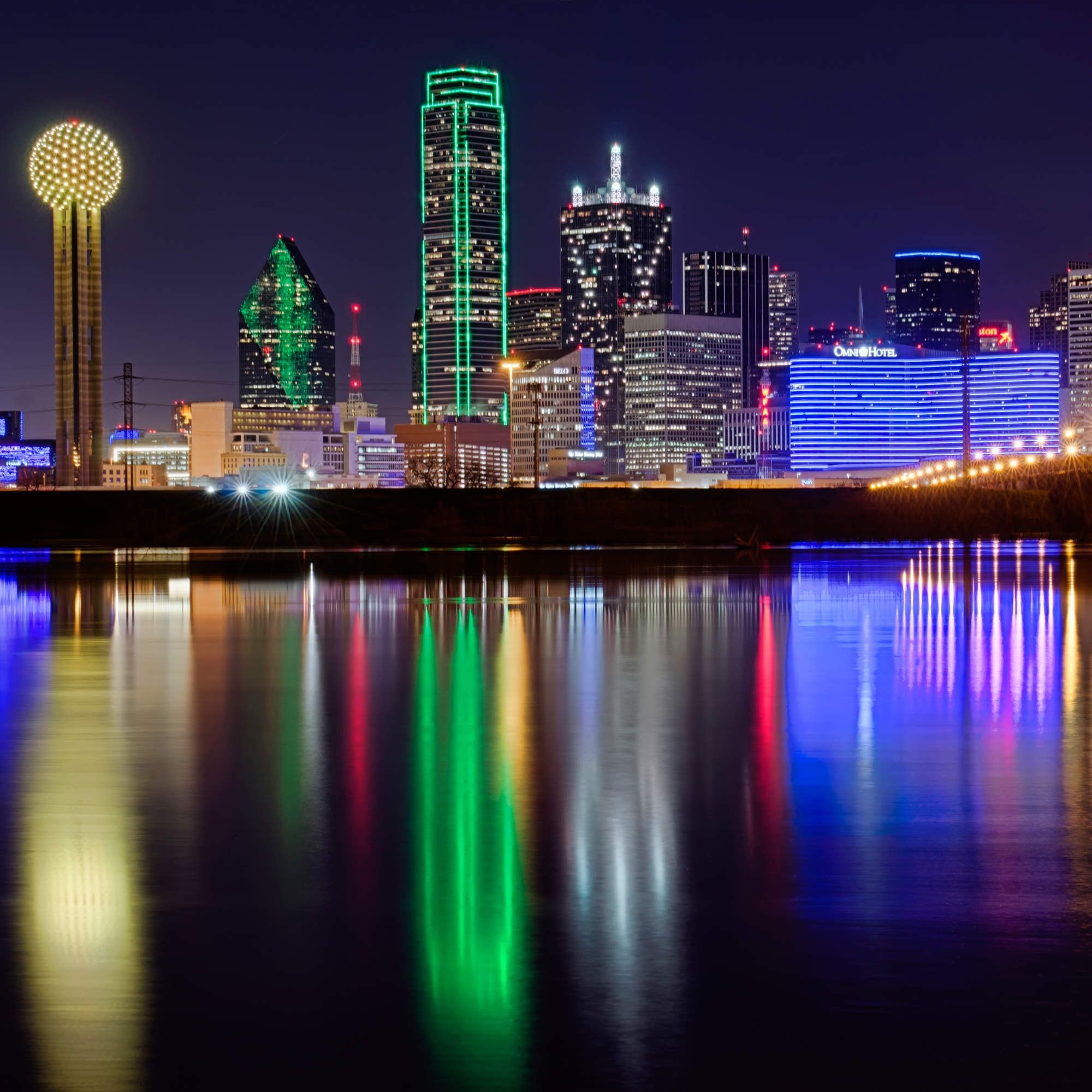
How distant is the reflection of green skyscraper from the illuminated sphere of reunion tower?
494ft

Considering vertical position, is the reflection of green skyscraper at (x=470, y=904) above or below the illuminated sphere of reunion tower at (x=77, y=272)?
below

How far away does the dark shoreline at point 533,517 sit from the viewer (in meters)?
89.1

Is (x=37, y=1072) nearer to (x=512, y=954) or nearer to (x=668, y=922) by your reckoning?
(x=512, y=954)

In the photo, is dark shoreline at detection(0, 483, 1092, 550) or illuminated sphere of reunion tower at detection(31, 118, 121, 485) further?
illuminated sphere of reunion tower at detection(31, 118, 121, 485)

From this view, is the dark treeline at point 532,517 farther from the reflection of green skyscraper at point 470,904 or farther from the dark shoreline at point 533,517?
the reflection of green skyscraper at point 470,904

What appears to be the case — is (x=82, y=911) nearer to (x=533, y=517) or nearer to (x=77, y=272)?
(x=533, y=517)

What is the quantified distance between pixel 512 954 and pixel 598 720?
9208mm

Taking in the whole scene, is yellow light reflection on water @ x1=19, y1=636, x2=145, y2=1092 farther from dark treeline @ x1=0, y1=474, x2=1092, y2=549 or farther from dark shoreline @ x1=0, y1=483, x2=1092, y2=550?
dark shoreline @ x1=0, y1=483, x2=1092, y2=550

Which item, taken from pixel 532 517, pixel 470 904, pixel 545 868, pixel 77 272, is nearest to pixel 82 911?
pixel 470 904

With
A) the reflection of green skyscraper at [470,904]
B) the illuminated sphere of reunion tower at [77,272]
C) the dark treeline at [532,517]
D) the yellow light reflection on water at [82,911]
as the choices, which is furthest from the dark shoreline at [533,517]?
the yellow light reflection on water at [82,911]

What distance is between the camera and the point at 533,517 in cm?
9812

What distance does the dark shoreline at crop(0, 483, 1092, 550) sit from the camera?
89062 millimetres

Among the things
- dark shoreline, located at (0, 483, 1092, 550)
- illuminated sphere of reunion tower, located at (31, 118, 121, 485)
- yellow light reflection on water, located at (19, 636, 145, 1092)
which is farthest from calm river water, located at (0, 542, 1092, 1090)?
illuminated sphere of reunion tower, located at (31, 118, 121, 485)

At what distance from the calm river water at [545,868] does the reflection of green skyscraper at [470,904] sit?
0.03 m
